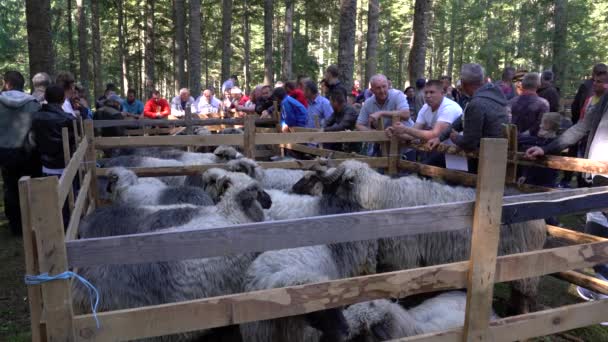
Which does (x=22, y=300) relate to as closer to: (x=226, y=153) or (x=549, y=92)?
(x=226, y=153)

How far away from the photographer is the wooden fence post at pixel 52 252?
1.96 meters

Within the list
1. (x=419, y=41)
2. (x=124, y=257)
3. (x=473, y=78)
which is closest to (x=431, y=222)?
(x=124, y=257)

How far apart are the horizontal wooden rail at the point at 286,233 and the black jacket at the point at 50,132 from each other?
17.1 ft

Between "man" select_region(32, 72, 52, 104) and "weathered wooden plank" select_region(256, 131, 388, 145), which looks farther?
"man" select_region(32, 72, 52, 104)

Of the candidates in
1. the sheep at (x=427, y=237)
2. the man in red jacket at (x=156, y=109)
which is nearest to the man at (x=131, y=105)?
the man in red jacket at (x=156, y=109)

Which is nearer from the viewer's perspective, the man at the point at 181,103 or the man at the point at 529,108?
the man at the point at 529,108

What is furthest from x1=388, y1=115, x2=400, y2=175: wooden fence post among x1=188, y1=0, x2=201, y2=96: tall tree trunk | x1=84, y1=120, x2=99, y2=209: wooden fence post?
x1=188, y1=0, x2=201, y2=96: tall tree trunk

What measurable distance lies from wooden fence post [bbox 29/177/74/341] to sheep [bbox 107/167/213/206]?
2.74 m

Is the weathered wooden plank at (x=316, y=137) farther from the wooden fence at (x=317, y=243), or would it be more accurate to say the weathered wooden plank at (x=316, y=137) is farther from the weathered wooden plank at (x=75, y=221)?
the wooden fence at (x=317, y=243)

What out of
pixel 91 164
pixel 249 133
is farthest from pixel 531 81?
pixel 91 164

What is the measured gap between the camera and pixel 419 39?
11.9 metres

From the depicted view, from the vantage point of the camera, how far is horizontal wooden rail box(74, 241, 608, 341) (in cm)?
217

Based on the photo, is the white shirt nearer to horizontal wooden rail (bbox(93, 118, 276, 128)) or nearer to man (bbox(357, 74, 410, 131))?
man (bbox(357, 74, 410, 131))

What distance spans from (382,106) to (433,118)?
1.21 metres
